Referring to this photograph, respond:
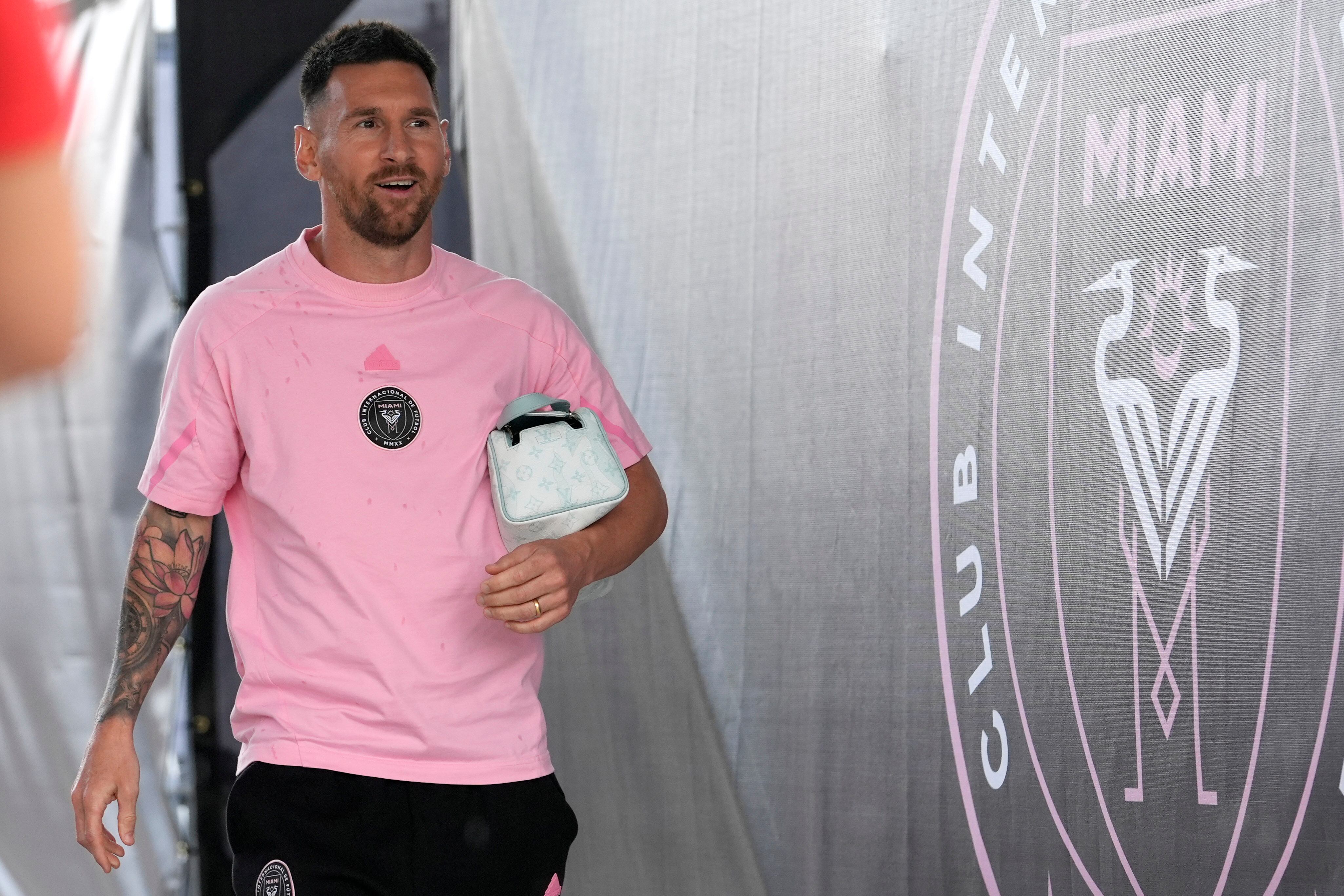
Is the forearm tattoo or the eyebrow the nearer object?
the forearm tattoo

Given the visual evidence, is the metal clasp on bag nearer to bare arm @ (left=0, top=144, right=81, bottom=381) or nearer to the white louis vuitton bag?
the white louis vuitton bag

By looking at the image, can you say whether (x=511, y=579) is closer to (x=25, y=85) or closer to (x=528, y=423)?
(x=528, y=423)

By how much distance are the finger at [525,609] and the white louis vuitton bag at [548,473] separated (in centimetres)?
10

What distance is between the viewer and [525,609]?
1.61 metres

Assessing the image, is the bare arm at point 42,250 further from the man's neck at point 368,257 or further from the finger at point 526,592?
the finger at point 526,592

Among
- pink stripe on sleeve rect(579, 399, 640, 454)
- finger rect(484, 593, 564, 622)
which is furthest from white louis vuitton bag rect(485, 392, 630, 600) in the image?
pink stripe on sleeve rect(579, 399, 640, 454)

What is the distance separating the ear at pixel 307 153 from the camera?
1.99m

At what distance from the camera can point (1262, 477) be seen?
1803 mm

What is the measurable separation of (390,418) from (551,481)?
0.24 metres

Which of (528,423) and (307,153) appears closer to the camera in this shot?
(528,423)

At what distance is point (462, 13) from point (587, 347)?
1194 mm

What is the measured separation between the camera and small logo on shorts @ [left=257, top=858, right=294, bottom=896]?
1643 millimetres

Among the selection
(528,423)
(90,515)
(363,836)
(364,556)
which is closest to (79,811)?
(363,836)

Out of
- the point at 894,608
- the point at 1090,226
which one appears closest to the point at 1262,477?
the point at 1090,226
